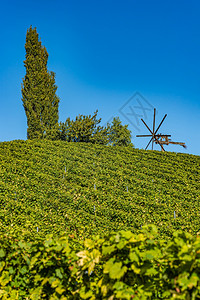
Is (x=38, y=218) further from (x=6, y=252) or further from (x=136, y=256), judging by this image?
(x=136, y=256)

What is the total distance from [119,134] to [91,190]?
16.9 metres

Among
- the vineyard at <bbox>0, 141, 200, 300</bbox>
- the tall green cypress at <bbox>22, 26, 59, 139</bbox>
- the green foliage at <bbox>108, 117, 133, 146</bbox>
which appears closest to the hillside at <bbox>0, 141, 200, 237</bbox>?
the vineyard at <bbox>0, 141, 200, 300</bbox>

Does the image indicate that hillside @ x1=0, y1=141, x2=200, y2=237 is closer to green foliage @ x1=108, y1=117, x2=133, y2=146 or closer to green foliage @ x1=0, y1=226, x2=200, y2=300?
green foliage @ x1=0, y1=226, x2=200, y2=300

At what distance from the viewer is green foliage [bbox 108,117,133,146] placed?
94.4ft

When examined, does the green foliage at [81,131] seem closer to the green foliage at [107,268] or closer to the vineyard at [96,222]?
the vineyard at [96,222]

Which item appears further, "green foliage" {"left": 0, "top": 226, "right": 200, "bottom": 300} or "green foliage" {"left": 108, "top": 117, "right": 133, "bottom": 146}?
"green foliage" {"left": 108, "top": 117, "right": 133, "bottom": 146}

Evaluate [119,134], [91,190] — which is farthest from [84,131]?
[91,190]

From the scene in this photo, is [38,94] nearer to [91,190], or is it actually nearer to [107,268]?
[91,190]

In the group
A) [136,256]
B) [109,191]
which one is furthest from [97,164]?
[136,256]

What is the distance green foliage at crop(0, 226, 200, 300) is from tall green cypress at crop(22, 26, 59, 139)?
67.7ft

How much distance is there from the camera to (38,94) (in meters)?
23.9

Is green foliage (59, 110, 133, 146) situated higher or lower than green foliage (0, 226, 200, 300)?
higher

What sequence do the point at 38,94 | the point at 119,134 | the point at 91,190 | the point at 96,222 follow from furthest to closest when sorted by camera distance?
the point at 119,134 < the point at 38,94 < the point at 91,190 < the point at 96,222

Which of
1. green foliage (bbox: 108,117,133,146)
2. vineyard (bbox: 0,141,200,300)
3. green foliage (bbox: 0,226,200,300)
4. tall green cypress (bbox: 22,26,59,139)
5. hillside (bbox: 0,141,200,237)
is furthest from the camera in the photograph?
green foliage (bbox: 108,117,133,146)
